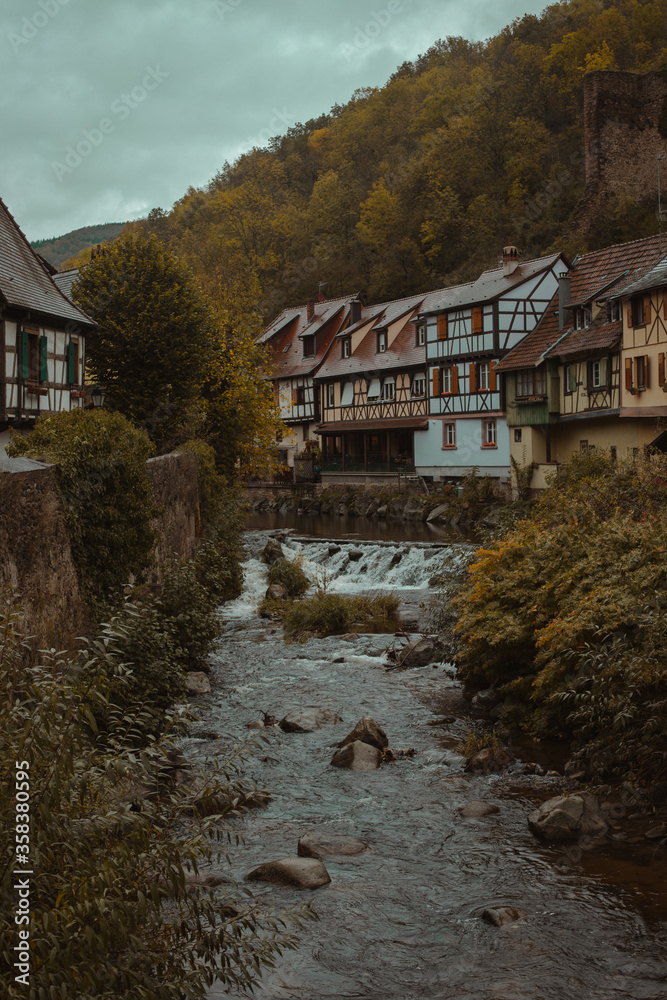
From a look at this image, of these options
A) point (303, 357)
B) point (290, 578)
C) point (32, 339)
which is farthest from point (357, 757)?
point (303, 357)

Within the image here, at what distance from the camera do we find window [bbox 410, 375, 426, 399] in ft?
133

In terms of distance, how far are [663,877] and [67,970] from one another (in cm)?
472

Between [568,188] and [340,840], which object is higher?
[568,188]

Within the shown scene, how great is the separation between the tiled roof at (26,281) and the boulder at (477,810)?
50.0ft

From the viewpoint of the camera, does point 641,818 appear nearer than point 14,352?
Yes

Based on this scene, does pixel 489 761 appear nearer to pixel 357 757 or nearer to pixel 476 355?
pixel 357 757

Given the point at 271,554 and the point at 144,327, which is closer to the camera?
the point at 144,327

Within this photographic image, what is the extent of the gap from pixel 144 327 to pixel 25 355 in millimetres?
3120

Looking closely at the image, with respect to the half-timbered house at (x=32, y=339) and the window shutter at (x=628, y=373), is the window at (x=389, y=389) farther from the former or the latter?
the half-timbered house at (x=32, y=339)

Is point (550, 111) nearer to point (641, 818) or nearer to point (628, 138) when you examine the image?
point (628, 138)

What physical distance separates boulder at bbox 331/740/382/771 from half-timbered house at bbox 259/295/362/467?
40.3 metres

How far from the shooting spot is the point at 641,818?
7098mm

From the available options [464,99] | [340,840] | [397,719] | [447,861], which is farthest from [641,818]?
[464,99]

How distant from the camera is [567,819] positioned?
708 cm
